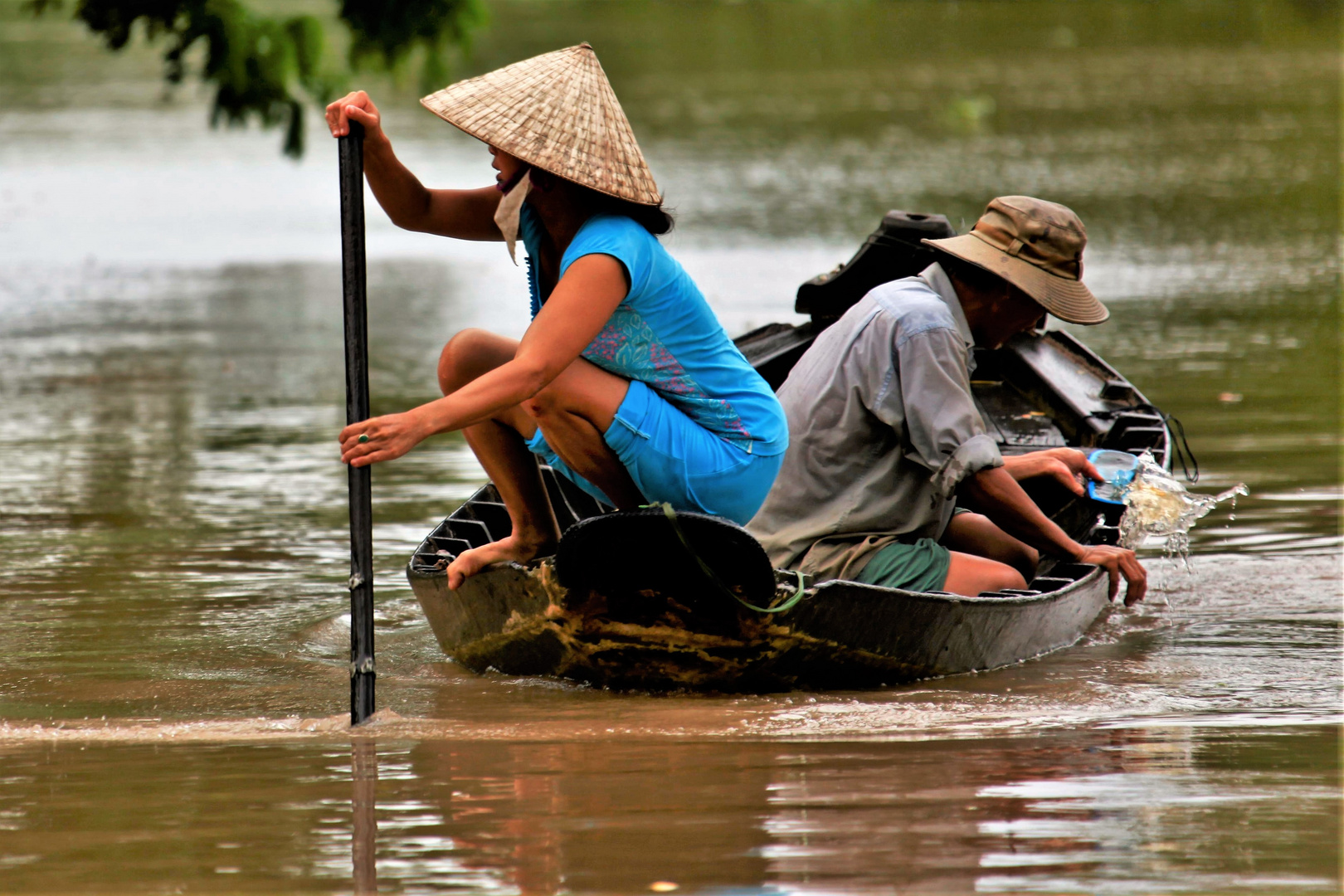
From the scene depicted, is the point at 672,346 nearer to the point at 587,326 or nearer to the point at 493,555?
the point at 587,326

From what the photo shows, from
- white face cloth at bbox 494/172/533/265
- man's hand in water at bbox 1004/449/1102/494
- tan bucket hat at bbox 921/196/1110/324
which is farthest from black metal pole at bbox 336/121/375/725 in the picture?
man's hand in water at bbox 1004/449/1102/494

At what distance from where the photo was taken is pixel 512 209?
430 centimetres

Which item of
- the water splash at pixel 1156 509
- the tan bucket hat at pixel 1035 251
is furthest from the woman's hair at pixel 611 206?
the water splash at pixel 1156 509

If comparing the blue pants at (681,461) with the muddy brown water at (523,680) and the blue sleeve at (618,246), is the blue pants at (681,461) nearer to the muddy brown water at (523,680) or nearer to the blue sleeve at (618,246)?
the blue sleeve at (618,246)

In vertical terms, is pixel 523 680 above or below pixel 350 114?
below

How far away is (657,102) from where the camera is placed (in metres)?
26.9

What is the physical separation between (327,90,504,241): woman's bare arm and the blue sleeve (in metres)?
0.49

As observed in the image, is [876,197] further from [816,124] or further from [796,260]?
[816,124]

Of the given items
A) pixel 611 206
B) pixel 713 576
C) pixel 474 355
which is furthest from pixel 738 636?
pixel 611 206

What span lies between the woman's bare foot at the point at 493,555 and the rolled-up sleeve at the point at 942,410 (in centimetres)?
104

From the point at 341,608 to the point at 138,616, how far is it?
0.66 metres

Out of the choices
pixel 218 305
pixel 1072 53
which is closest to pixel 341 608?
pixel 218 305

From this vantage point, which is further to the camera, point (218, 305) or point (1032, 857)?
point (218, 305)

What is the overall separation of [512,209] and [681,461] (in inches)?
29.9
